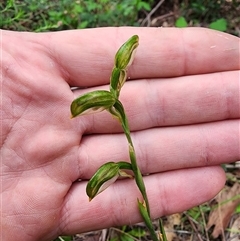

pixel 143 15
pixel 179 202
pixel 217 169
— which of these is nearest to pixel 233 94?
pixel 217 169

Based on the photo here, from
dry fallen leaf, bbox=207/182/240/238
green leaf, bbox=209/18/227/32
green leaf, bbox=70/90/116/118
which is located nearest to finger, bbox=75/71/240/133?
green leaf, bbox=70/90/116/118

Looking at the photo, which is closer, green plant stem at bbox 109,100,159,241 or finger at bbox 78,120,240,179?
green plant stem at bbox 109,100,159,241

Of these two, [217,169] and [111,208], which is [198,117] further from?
[111,208]

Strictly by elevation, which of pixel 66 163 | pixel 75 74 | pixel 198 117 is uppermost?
pixel 75 74

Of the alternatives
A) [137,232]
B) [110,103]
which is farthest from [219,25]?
[110,103]

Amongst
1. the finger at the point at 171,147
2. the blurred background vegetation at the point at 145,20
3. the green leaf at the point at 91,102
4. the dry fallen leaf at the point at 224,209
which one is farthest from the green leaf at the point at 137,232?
the green leaf at the point at 91,102

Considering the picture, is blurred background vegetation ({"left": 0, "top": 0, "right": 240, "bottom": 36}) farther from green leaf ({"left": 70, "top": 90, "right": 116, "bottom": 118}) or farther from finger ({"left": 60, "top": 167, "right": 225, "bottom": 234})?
green leaf ({"left": 70, "top": 90, "right": 116, "bottom": 118})

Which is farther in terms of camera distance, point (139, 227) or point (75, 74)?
point (139, 227)

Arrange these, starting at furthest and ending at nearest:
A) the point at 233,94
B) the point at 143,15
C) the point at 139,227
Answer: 1. the point at 143,15
2. the point at 139,227
3. the point at 233,94

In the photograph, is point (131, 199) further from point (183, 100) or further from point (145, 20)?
point (145, 20)
